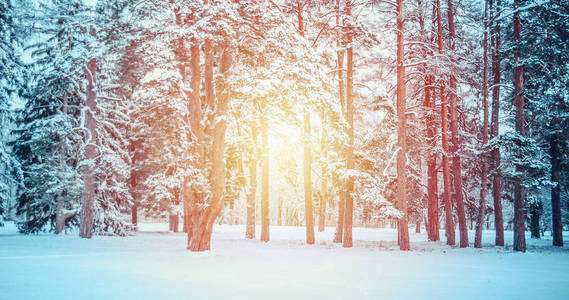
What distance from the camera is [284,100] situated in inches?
555

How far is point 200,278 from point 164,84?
33.7 ft

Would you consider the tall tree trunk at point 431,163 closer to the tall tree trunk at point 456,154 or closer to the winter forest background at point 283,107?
the winter forest background at point 283,107

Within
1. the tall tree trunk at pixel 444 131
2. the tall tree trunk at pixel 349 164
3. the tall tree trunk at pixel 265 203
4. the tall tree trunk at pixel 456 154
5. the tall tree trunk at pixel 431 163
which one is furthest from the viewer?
the tall tree trunk at pixel 265 203

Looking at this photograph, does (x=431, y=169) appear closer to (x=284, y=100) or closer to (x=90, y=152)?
(x=284, y=100)

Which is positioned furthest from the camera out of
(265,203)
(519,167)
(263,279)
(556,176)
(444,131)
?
(265,203)

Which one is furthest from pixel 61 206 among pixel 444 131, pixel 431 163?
pixel 444 131

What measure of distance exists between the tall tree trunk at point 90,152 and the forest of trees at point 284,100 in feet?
0.27

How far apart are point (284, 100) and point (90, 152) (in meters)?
14.7

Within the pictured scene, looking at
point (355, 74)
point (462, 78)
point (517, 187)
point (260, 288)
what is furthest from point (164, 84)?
point (517, 187)

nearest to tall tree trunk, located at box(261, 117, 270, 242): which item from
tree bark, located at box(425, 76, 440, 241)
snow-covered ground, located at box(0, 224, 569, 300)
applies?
tree bark, located at box(425, 76, 440, 241)

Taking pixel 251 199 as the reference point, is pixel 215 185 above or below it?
above

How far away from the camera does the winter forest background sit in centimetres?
1474

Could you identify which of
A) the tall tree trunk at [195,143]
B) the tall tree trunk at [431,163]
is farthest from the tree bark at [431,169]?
the tall tree trunk at [195,143]

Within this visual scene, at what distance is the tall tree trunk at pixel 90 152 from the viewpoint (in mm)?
22422
